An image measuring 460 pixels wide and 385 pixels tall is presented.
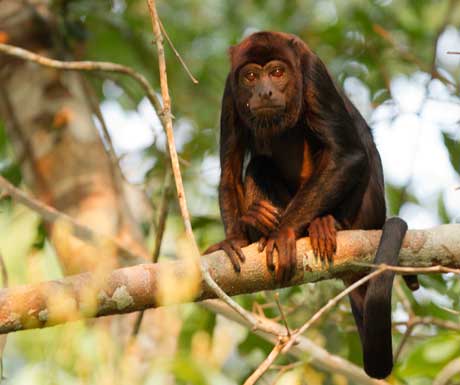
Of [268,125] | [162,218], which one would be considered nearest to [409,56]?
[268,125]

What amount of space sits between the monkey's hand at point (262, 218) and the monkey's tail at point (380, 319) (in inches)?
28.5

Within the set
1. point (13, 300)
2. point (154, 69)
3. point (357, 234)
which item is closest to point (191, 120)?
point (154, 69)

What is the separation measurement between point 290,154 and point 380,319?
59.1 inches

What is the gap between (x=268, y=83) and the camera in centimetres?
489

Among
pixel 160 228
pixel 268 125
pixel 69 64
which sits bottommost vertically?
pixel 160 228

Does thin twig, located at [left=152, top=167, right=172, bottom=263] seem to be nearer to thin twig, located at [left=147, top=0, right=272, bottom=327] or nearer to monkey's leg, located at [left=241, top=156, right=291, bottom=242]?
monkey's leg, located at [left=241, top=156, right=291, bottom=242]

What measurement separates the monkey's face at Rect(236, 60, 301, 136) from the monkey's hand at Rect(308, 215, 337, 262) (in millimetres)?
697

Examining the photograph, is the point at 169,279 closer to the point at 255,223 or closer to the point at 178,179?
the point at 178,179

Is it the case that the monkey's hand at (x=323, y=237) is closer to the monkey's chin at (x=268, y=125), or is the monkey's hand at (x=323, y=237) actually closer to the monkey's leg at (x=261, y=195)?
the monkey's leg at (x=261, y=195)

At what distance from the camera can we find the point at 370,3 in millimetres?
8266

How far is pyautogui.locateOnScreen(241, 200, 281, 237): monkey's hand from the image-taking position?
14.8 feet

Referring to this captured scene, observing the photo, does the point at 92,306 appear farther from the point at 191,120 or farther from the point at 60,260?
the point at 191,120

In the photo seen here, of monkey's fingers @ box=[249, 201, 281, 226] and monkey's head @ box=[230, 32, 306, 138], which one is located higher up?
monkey's head @ box=[230, 32, 306, 138]

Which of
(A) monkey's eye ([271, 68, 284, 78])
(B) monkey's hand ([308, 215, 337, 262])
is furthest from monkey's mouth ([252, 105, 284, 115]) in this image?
(B) monkey's hand ([308, 215, 337, 262])
